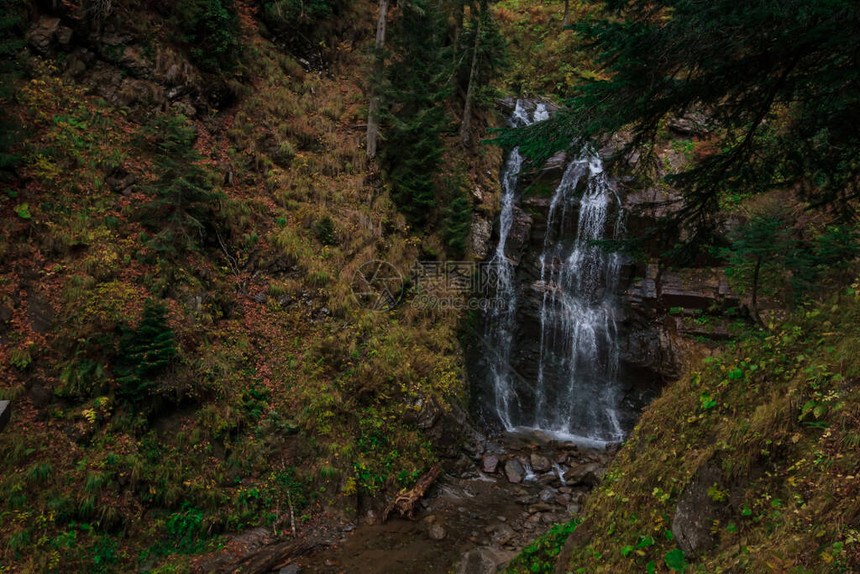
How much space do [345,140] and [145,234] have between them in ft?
26.3

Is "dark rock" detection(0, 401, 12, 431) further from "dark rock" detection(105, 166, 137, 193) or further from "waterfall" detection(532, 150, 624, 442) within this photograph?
"waterfall" detection(532, 150, 624, 442)

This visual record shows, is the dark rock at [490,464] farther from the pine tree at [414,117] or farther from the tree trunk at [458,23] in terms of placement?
the tree trunk at [458,23]

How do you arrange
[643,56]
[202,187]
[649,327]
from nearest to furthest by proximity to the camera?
[643,56]
[202,187]
[649,327]

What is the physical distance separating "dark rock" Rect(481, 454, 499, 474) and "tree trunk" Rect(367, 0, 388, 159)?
11.3 metres

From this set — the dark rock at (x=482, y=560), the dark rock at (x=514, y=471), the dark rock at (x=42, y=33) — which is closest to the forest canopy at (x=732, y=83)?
the dark rock at (x=482, y=560)

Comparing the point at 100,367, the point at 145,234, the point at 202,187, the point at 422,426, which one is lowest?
the point at 422,426

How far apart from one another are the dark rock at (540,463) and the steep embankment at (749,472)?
5.65 m

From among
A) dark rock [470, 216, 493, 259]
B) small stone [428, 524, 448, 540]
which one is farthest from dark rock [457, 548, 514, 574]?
dark rock [470, 216, 493, 259]

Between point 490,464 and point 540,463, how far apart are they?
1.49m

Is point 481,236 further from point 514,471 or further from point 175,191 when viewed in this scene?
point 175,191

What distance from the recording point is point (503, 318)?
15.4 meters

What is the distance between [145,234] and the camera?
8.77m

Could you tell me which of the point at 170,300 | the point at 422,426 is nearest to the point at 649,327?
the point at 422,426

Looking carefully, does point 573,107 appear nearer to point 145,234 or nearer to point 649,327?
point 145,234
